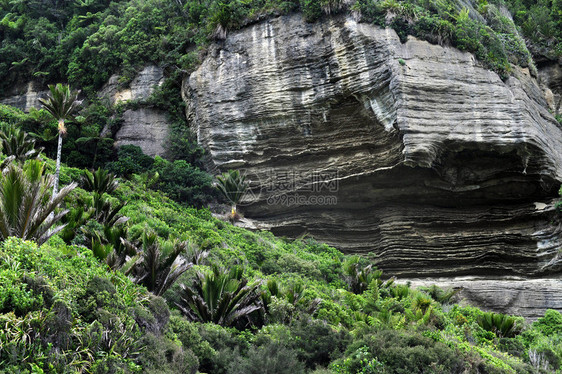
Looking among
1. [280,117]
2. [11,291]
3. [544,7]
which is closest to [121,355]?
[11,291]

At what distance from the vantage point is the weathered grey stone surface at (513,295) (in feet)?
59.8

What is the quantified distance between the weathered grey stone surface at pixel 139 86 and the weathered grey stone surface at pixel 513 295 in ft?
56.9

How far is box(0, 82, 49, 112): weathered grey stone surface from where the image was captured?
29891 millimetres

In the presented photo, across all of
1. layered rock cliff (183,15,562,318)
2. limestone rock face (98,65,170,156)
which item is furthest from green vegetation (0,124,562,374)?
limestone rock face (98,65,170,156)

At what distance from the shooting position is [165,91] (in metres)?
26.8

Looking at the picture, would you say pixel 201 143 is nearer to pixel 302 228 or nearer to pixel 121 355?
pixel 302 228

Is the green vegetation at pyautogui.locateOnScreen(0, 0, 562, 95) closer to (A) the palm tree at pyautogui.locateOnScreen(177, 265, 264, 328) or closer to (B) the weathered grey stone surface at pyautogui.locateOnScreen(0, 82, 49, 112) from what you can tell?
(B) the weathered grey stone surface at pyautogui.locateOnScreen(0, 82, 49, 112)

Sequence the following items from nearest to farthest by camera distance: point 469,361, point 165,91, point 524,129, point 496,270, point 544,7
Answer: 1. point 469,361
2. point 524,129
3. point 496,270
4. point 165,91
5. point 544,7

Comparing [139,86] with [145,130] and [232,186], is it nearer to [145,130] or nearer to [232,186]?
[145,130]

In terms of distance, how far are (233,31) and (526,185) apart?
15373 millimetres

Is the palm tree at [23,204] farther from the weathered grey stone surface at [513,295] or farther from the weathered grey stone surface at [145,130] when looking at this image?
the weathered grey stone surface at [145,130]

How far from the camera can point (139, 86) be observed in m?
27.5

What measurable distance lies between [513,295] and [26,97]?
2831cm

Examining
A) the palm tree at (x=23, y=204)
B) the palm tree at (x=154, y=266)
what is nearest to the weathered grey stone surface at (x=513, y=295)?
the palm tree at (x=154, y=266)
